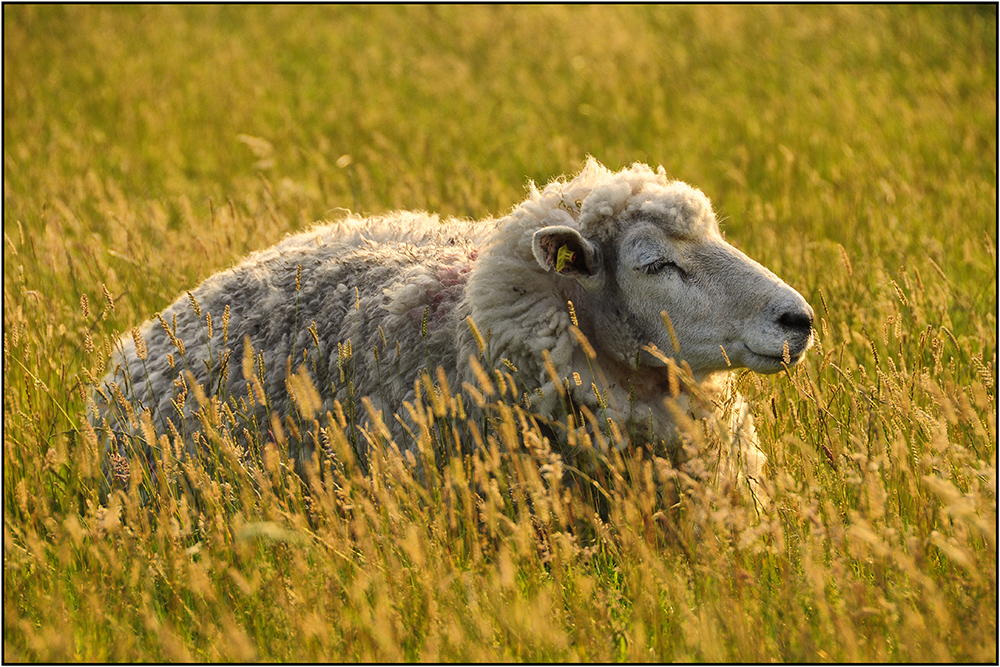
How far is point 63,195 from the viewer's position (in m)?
7.27

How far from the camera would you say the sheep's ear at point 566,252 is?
301 cm

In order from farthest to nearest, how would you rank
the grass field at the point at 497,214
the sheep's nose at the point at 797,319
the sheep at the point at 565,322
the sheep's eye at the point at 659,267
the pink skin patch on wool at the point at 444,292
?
the pink skin patch on wool at the point at 444,292 < the sheep's eye at the point at 659,267 < the sheep at the point at 565,322 < the sheep's nose at the point at 797,319 < the grass field at the point at 497,214

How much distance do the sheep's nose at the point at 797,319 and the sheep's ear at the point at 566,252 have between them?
2.06 ft

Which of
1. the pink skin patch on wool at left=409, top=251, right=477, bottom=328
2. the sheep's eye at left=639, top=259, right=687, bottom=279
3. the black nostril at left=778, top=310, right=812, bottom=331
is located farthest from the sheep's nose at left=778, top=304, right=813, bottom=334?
the pink skin patch on wool at left=409, top=251, right=477, bottom=328

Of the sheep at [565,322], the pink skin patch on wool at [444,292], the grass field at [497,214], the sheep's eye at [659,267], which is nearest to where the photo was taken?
the grass field at [497,214]

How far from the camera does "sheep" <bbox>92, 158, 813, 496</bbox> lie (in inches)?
118

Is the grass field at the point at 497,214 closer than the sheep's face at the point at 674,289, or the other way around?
the grass field at the point at 497,214

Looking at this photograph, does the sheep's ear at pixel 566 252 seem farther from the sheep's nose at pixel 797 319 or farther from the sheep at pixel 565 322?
the sheep's nose at pixel 797 319

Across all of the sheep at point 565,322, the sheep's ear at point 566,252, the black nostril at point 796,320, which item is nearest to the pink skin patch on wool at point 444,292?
the sheep at point 565,322

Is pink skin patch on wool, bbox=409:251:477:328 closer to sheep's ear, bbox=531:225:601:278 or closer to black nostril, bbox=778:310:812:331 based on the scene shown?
sheep's ear, bbox=531:225:601:278

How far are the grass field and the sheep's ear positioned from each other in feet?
1.96

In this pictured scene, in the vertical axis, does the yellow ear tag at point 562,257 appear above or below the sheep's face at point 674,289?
above

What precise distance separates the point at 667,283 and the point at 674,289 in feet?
0.10

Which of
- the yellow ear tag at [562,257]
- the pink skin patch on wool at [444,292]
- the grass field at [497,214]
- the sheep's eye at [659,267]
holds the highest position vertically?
the yellow ear tag at [562,257]
